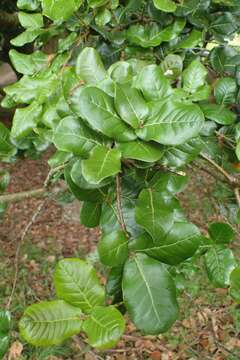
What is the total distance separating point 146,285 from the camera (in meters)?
0.59

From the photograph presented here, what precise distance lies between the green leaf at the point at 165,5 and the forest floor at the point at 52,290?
1.17m

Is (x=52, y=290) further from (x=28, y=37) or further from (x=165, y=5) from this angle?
(x=165, y=5)

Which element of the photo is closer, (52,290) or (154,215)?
(154,215)

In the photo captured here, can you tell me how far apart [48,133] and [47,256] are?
2.38m

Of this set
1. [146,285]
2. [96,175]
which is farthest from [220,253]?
[96,175]

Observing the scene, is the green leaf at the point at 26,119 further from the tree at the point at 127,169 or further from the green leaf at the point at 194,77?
the green leaf at the point at 194,77

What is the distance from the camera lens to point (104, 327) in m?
0.58

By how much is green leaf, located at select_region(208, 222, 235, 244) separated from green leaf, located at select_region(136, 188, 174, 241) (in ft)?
Result: 0.64

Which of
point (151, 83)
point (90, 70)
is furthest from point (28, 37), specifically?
point (151, 83)

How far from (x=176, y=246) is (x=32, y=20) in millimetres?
740

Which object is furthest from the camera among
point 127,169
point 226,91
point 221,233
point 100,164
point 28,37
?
point 28,37

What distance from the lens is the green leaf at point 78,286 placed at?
0.62m

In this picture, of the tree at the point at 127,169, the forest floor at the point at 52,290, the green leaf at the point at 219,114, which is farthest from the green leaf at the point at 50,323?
the forest floor at the point at 52,290

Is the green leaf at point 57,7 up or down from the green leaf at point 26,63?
up
